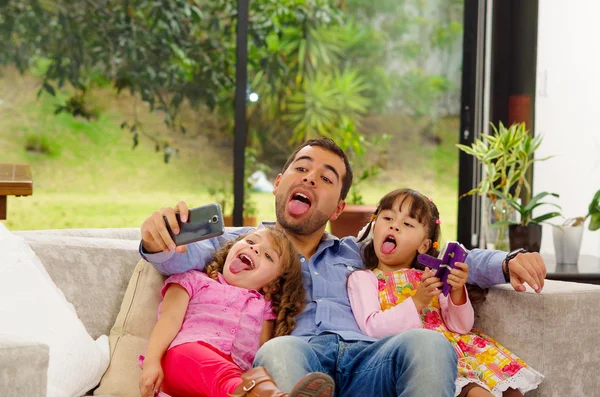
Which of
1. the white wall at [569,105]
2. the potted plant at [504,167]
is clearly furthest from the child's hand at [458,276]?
the white wall at [569,105]

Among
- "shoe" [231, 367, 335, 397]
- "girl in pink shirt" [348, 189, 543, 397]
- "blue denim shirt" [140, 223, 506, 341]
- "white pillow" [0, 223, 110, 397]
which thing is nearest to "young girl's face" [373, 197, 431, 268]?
"girl in pink shirt" [348, 189, 543, 397]

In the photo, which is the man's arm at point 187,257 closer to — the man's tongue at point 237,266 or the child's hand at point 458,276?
the man's tongue at point 237,266

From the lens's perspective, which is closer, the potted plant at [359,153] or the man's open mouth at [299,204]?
the man's open mouth at [299,204]

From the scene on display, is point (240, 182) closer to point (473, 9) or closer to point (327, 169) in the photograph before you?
point (473, 9)

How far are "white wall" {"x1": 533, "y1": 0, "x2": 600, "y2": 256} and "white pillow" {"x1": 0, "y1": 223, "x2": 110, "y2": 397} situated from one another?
285 centimetres

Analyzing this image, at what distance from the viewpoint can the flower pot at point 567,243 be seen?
3504 mm

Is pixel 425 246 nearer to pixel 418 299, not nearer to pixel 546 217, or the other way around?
pixel 418 299

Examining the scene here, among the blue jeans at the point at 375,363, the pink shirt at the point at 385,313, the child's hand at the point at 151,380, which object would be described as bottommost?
the child's hand at the point at 151,380

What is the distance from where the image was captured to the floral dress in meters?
1.93

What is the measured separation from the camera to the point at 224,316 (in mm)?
1943

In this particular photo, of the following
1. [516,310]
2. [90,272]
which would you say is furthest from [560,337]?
[90,272]

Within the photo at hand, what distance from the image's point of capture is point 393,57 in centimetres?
468

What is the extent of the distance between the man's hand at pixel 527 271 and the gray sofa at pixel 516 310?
34 mm

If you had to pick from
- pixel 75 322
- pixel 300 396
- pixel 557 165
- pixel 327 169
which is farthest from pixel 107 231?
pixel 557 165
